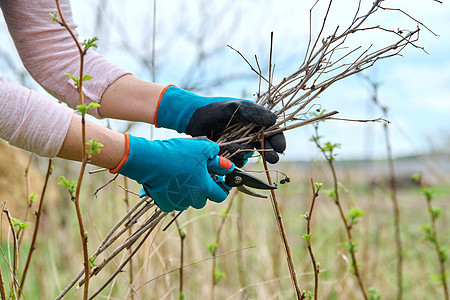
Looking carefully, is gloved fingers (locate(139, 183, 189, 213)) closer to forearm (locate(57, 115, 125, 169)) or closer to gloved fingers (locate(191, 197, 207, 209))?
gloved fingers (locate(191, 197, 207, 209))

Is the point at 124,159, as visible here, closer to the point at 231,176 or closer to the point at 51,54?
the point at 231,176

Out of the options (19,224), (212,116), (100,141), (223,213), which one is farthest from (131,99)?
(223,213)

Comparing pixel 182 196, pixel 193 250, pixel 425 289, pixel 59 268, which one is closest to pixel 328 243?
pixel 425 289

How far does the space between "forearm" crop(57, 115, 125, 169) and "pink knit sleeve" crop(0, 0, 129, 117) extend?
1.33 ft

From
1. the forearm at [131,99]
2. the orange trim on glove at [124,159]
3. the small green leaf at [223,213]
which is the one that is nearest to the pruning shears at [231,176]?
the orange trim on glove at [124,159]

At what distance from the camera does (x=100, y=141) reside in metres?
1.36

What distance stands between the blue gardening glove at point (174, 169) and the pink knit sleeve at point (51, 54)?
441mm

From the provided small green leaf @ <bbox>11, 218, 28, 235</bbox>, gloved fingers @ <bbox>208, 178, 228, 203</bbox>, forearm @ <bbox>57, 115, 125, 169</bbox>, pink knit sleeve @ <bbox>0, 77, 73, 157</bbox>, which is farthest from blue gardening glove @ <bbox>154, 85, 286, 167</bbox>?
small green leaf @ <bbox>11, 218, 28, 235</bbox>

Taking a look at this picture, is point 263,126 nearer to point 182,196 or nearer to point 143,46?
point 182,196

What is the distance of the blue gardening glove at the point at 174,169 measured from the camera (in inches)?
57.1

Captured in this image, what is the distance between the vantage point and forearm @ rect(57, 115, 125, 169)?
4.44 feet

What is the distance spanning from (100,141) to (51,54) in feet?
1.92

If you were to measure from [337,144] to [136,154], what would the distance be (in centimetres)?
75

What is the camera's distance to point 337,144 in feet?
5.56
